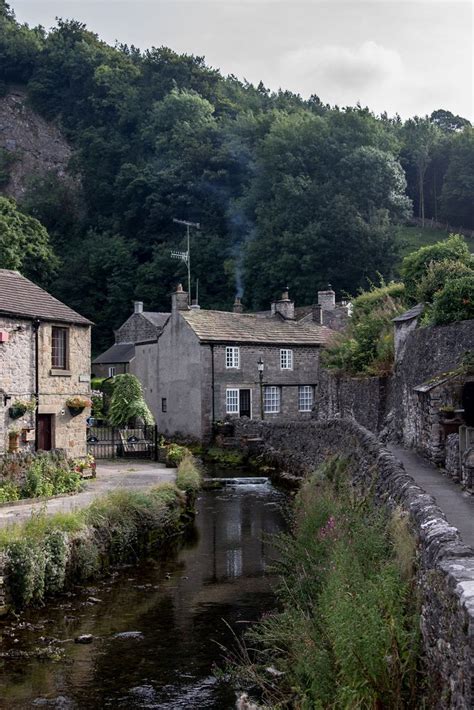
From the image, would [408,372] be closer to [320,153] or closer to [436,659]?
[436,659]

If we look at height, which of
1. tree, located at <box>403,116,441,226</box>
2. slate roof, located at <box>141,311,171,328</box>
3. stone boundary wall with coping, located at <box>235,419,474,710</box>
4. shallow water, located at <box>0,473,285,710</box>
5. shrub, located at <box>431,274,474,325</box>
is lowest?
shallow water, located at <box>0,473,285,710</box>

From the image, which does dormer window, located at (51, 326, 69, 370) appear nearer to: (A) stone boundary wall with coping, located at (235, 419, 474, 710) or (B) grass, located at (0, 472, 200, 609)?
(B) grass, located at (0, 472, 200, 609)

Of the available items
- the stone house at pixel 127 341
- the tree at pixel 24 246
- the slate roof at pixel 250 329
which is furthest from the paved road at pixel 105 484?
the tree at pixel 24 246

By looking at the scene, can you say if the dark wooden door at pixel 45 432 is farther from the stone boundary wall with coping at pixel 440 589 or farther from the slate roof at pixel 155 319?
the slate roof at pixel 155 319

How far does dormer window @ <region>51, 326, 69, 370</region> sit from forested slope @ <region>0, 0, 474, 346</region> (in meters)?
36.1

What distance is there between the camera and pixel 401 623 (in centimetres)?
769

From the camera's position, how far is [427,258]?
28.4 meters

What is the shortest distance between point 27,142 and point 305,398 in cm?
6046

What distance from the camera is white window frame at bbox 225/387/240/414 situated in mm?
40906

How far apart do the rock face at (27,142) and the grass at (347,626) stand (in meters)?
80.3

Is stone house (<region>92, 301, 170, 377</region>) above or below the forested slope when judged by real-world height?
below

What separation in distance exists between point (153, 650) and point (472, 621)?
25.4ft

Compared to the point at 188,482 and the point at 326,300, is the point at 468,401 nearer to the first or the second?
the point at 188,482

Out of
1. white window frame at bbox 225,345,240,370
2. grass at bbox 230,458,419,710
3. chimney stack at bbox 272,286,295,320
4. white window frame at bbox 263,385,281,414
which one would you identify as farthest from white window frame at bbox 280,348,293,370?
grass at bbox 230,458,419,710
